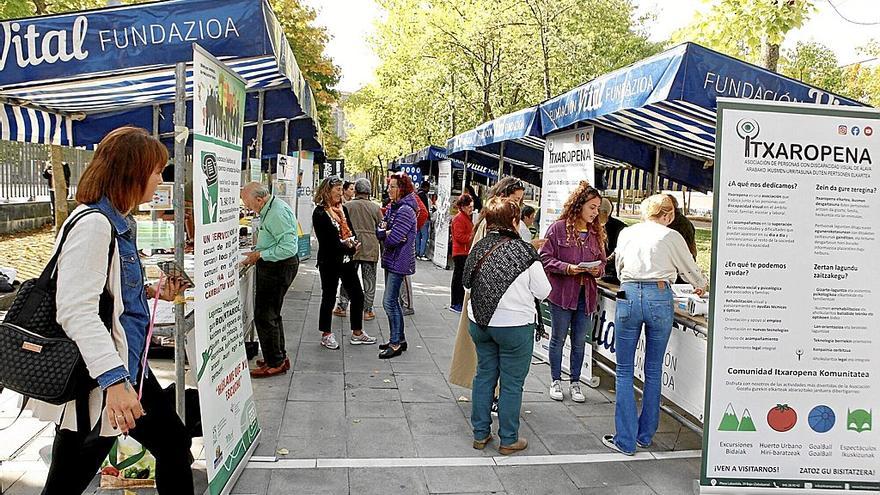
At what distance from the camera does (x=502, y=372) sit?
14.6 ft

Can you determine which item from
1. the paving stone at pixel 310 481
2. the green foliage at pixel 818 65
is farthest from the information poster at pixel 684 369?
the green foliage at pixel 818 65

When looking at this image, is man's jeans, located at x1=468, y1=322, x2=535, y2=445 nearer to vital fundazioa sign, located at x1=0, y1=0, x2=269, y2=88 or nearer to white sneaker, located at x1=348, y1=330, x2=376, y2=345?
vital fundazioa sign, located at x1=0, y1=0, x2=269, y2=88

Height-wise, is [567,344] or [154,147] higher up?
[154,147]

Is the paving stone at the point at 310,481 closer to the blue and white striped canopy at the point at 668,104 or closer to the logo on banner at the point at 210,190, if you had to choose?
the logo on banner at the point at 210,190

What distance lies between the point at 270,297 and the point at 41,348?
139 inches

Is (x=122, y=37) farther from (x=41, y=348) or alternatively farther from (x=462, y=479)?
(x=462, y=479)

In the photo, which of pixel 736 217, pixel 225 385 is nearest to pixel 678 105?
pixel 736 217

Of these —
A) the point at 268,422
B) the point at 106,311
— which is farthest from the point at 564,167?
the point at 106,311

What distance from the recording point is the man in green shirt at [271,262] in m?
5.71

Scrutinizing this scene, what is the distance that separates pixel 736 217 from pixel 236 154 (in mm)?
2930

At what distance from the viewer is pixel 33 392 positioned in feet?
7.66

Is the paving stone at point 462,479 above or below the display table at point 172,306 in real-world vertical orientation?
below

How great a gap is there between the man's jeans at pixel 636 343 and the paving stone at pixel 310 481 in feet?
6.33

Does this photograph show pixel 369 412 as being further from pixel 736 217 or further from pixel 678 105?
pixel 678 105
